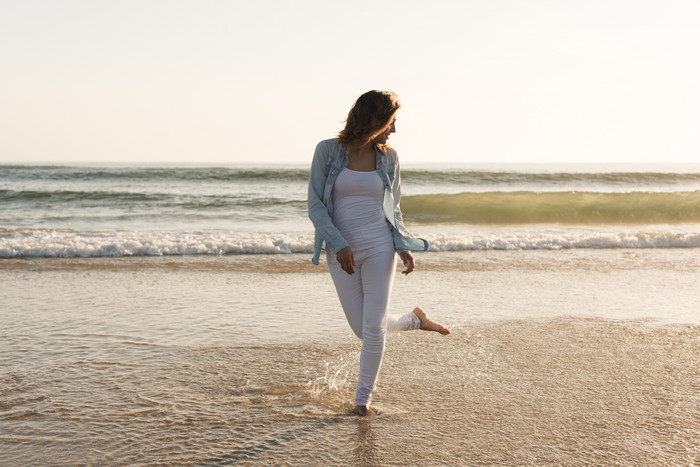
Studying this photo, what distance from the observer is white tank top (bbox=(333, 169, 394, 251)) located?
3465 millimetres

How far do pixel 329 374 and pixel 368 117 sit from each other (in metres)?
1.91

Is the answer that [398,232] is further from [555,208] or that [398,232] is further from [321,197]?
[555,208]

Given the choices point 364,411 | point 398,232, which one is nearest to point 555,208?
point 398,232

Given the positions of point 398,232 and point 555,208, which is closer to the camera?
point 398,232

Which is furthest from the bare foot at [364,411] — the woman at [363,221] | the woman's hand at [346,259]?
the woman's hand at [346,259]

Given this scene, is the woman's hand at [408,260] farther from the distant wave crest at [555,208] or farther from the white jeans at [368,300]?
the distant wave crest at [555,208]

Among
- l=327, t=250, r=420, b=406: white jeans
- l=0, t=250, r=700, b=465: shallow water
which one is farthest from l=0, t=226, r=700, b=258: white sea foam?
l=327, t=250, r=420, b=406: white jeans

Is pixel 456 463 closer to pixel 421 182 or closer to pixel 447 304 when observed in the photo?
pixel 447 304

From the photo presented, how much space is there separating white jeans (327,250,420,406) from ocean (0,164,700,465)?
0.28 meters

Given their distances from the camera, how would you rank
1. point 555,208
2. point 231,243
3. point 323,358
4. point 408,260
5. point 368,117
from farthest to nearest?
point 555,208, point 231,243, point 323,358, point 408,260, point 368,117

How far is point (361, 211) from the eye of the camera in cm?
351

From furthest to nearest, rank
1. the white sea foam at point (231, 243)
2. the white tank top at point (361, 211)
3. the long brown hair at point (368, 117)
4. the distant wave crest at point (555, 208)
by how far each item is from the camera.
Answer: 1. the distant wave crest at point (555, 208)
2. the white sea foam at point (231, 243)
3. the white tank top at point (361, 211)
4. the long brown hair at point (368, 117)

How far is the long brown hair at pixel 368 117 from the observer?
333 cm

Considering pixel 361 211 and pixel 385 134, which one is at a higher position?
pixel 385 134
